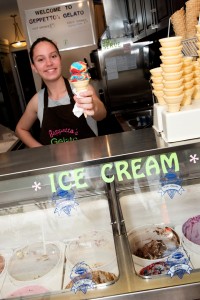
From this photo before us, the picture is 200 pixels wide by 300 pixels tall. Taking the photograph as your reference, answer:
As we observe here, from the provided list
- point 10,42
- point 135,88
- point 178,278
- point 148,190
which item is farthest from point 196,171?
point 10,42

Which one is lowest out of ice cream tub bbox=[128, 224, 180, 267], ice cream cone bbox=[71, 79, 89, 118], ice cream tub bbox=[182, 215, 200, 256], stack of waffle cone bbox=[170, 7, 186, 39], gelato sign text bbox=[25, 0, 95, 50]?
ice cream tub bbox=[128, 224, 180, 267]

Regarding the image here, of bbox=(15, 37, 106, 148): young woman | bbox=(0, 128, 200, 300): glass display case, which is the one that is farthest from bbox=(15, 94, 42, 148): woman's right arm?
bbox=(0, 128, 200, 300): glass display case

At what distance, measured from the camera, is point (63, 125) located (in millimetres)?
2229

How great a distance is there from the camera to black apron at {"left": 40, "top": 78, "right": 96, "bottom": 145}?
86.3 inches

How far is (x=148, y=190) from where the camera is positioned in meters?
1.50

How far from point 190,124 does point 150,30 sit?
Result: 2020mm

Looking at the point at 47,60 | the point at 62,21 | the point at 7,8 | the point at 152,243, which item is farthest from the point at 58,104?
the point at 7,8

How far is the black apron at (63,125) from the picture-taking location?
7.19 feet

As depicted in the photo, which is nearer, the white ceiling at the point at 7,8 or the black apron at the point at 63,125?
the black apron at the point at 63,125

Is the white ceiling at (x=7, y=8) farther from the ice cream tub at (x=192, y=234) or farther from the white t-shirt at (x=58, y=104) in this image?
the ice cream tub at (x=192, y=234)

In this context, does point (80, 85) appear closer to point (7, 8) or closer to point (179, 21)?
Answer: point (179, 21)

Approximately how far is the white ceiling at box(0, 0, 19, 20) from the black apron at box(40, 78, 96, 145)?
183 inches

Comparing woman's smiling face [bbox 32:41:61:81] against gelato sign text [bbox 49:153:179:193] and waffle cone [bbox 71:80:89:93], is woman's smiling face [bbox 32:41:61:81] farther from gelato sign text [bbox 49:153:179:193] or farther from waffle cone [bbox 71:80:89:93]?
gelato sign text [bbox 49:153:179:193]

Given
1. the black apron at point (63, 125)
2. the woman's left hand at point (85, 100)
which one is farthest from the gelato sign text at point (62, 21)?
the woman's left hand at point (85, 100)
